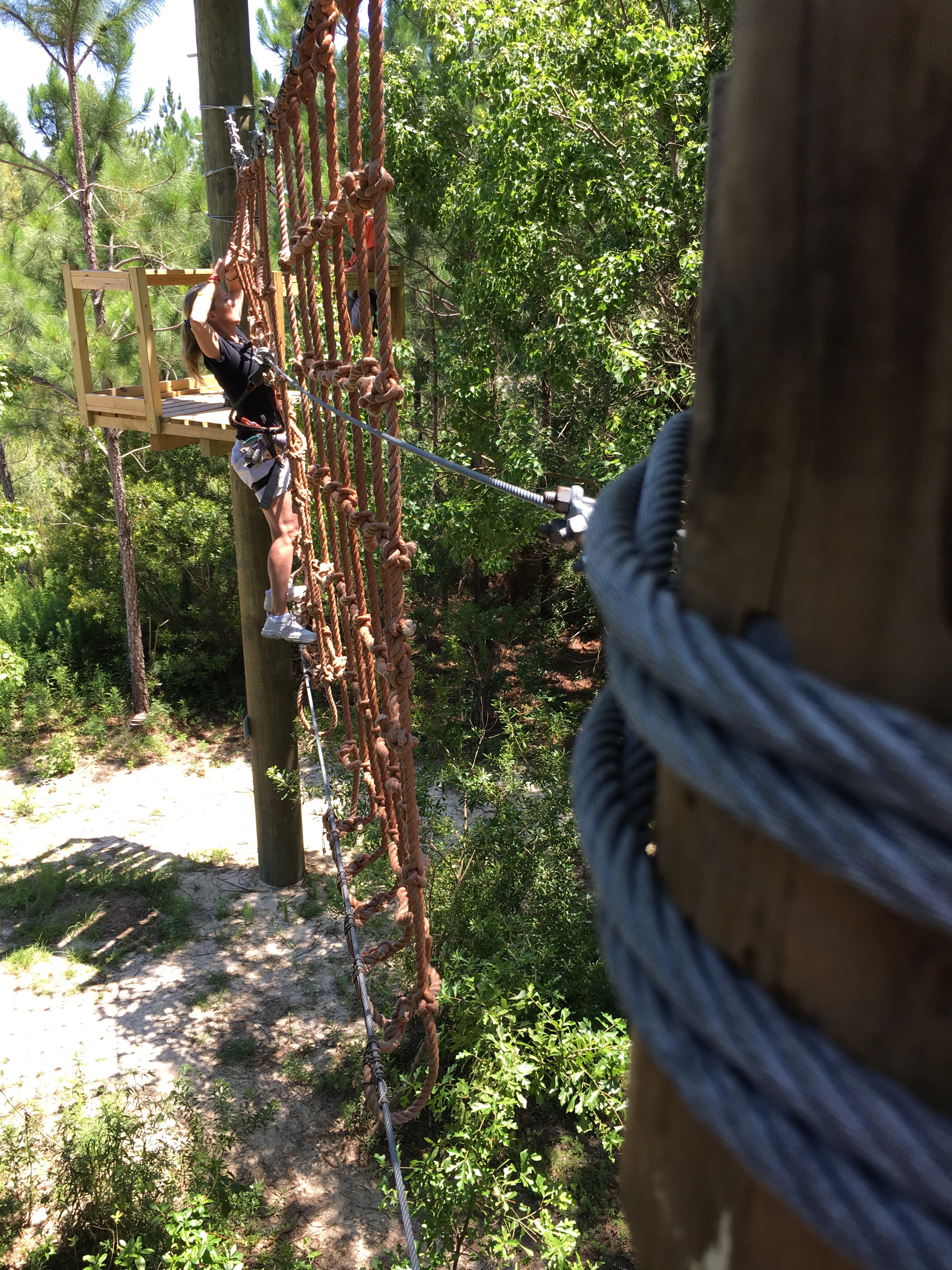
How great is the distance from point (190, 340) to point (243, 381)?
0.28 metres

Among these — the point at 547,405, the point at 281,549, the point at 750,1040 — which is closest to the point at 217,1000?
the point at 281,549

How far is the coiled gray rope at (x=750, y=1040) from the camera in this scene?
31 cm

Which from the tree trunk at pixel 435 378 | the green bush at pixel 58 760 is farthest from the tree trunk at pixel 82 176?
the green bush at pixel 58 760

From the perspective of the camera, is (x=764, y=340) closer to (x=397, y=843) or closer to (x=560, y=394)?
(x=397, y=843)

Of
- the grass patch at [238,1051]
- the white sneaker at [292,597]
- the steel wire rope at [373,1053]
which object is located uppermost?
the white sneaker at [292,597]

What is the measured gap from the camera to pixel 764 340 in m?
0.37

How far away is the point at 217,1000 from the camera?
16.3ft

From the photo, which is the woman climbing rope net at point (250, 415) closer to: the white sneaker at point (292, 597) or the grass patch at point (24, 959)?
the white sneaker at point (292, 597)

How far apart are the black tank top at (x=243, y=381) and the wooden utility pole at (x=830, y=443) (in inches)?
142

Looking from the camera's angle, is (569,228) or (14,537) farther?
(14,537)

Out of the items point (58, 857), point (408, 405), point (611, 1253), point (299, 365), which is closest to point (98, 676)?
point (58, 857)

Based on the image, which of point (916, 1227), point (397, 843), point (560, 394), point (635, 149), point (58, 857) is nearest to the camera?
point (916, 1227)

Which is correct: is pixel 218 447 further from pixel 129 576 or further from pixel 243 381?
pixel 129 576

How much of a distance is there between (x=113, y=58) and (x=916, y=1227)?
33.8 ft
